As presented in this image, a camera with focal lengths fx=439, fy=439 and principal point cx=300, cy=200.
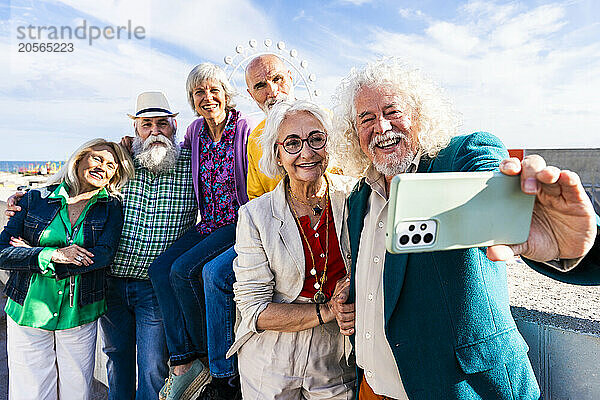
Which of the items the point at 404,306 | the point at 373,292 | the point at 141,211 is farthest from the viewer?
the point at 141,211

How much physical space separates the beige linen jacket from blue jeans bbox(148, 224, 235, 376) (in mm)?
419

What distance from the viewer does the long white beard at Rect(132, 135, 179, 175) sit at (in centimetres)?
292

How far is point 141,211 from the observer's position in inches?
113

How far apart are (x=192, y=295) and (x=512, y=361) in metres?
1.77

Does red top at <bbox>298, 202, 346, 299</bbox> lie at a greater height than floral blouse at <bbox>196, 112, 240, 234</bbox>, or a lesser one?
lesser

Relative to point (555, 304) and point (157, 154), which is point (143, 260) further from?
point (555, 304)

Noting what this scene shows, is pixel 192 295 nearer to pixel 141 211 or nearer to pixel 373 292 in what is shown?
pixel 141 211

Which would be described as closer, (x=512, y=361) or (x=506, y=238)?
(x=506, y=238)

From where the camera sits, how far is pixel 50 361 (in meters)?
2.80

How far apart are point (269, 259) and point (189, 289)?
0.81 m

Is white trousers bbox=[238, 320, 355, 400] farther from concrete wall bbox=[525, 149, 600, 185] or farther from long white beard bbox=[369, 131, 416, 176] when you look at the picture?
concrete wall bbox=[525, 149, 600, 185]

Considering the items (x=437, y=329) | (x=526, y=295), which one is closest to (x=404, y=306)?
(x=437, y=329)

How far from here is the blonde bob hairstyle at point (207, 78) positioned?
3.06 metres

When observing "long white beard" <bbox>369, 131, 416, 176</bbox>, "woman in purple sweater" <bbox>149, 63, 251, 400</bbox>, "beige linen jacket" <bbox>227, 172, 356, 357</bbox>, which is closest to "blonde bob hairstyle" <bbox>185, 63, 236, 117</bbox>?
"woman in purple sweater" <bbox>149, 63, 251, 400</bbox>
